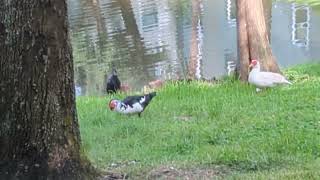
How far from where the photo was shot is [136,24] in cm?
2638

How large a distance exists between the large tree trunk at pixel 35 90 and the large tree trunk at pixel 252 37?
26.7ft

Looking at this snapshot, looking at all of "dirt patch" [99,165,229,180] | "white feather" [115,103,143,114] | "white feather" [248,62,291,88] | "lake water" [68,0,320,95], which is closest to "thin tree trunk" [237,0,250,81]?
"white feather" [248,62,291,88]

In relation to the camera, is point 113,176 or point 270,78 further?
point 270,78

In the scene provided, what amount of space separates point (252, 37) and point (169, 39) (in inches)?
399

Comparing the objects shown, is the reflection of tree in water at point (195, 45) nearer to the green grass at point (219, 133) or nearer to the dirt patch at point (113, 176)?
the green grass at point (219, 133)

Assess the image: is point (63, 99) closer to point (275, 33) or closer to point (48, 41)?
point (48, 41)

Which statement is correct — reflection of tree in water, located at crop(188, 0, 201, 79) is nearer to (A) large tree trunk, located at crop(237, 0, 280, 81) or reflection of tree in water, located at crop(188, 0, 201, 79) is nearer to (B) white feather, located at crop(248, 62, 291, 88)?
(A) large tree trunk, located at crop(237, 0, 280, 81)

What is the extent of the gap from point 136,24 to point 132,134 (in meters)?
18.3

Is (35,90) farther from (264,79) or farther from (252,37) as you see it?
(252,37)

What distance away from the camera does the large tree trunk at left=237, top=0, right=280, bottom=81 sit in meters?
12.8

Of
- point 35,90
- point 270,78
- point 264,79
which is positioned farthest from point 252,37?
point 35,90

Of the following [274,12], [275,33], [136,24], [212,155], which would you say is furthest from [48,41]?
[274,12]

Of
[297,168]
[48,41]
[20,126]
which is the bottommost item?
[297,168]

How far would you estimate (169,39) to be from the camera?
22.8 m
